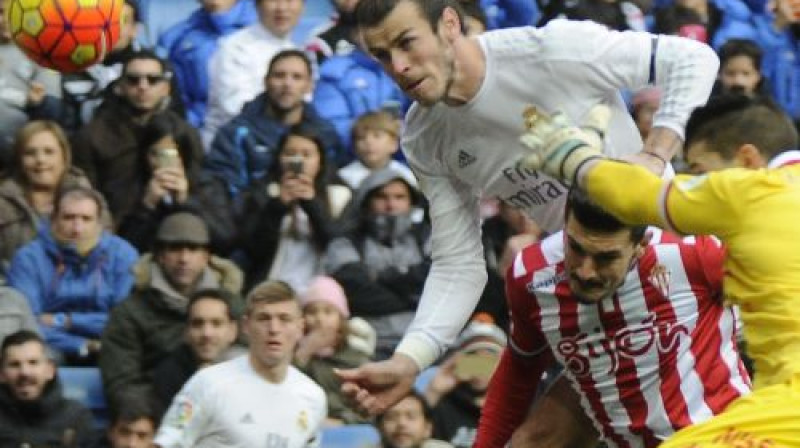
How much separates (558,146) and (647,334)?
1.26 m

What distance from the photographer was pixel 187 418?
10281 millimetres

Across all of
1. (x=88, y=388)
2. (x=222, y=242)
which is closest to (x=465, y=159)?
(x=88, y=388)

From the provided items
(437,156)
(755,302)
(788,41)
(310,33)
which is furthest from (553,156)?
(788,41)

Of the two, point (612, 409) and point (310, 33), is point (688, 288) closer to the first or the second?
point (612, 409)

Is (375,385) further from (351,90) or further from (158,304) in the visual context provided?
(351,90)

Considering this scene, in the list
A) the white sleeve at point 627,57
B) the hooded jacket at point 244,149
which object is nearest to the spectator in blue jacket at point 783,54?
the hooded jacket at point 244,149

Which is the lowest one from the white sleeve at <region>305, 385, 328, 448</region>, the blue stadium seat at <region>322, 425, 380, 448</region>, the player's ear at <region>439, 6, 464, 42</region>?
the blue stadium seat at <region>322, 425, 380, 448</region>

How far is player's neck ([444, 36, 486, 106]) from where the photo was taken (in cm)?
796

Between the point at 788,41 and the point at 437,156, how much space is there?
675 centimetres

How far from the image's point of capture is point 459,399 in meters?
11.1

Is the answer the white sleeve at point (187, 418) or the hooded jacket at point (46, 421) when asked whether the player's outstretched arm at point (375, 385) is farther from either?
the hooded jacket at point (46, 421)

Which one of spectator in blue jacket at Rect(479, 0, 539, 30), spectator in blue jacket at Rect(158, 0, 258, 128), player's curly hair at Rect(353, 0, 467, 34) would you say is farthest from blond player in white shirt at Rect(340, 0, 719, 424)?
spectator in blue jacket at Rect(479, 0, 539, 30)

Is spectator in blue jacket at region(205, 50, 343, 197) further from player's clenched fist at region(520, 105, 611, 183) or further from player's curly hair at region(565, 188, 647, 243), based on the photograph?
player's clenched fist at region(520, 105, 611, 183)

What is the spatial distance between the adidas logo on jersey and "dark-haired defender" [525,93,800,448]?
3.67ft
